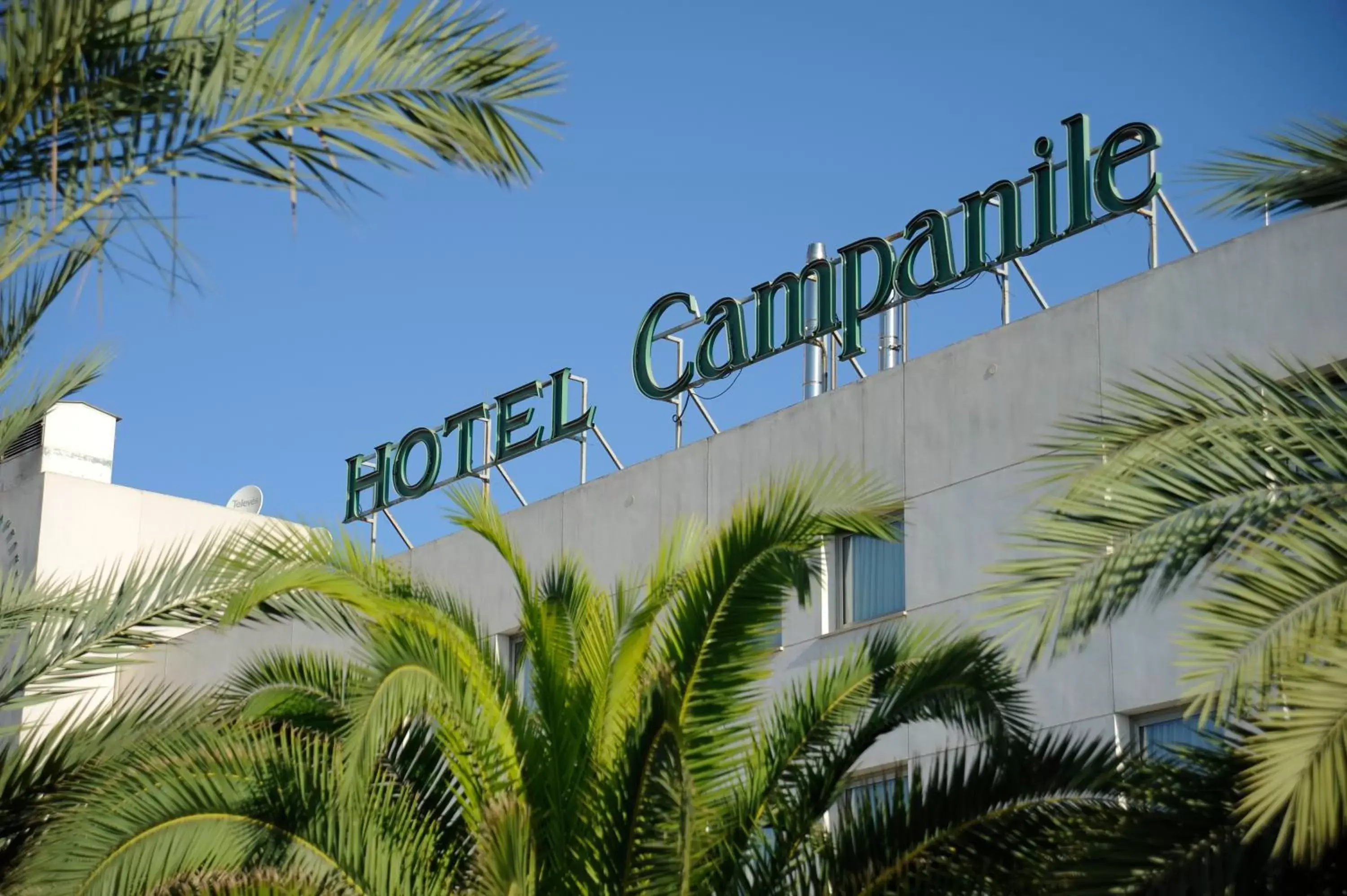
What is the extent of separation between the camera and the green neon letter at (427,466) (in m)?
30.2

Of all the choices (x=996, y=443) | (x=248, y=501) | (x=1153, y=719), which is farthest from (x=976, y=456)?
(x=248, y=501)

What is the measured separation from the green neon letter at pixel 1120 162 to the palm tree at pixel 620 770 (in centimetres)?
900

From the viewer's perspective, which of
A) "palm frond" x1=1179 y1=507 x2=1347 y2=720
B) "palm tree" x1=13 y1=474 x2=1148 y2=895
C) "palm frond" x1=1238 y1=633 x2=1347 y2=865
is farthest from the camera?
"palm tree" x1=13 y1=474 x2=1148 y2=895

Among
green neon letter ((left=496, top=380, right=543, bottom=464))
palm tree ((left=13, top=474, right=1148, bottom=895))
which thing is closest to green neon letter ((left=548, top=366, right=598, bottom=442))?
green neon letter ((left=496, top=380, right=543, bottom=464))

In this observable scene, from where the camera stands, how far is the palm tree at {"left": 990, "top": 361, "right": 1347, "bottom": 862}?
984 centimetres

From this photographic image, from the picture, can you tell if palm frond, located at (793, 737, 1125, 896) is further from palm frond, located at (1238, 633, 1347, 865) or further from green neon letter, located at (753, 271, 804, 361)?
green neon letter, located at (753, 271, 804, 361)

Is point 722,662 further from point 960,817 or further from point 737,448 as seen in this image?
point 737,448

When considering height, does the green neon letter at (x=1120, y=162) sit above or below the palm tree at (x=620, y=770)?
above

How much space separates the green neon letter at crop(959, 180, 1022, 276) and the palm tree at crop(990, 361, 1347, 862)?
11.4 m

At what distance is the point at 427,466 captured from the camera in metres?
30.4

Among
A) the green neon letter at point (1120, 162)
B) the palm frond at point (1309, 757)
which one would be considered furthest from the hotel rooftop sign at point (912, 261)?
the palm frond at point (1309, 757)

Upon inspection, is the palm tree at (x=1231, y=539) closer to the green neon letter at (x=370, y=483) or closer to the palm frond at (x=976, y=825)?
the palm frond at (x=976, y=825)

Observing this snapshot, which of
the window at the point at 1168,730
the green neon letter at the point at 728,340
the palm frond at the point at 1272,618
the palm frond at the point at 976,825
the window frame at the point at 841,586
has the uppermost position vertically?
the green neon letter at the point at 728,340

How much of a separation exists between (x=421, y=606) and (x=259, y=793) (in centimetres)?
169
